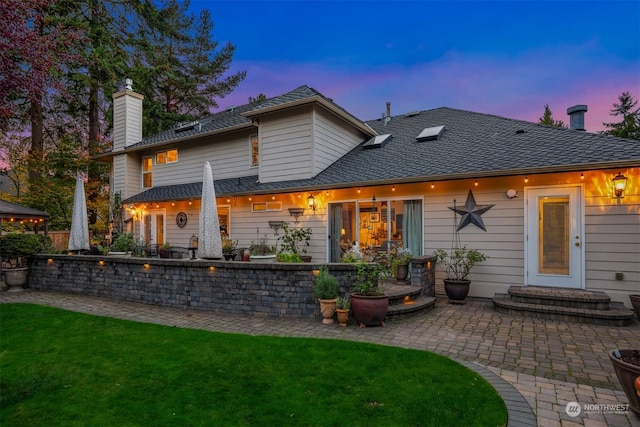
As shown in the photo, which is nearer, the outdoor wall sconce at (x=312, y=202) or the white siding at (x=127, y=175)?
the outdoor wall sconce at (x=312, y=202)

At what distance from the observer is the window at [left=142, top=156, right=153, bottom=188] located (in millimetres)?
14062

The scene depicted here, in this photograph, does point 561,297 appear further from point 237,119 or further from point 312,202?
point 237,119

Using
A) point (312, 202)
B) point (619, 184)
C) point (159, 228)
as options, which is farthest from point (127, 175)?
point (619, 184)

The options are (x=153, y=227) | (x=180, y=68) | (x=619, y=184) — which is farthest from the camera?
(x=180, y=68)

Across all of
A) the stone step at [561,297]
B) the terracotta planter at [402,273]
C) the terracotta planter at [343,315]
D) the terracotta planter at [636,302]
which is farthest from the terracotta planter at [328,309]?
the terracotta planter at [636,302]

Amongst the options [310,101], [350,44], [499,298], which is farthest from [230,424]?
[350,44]

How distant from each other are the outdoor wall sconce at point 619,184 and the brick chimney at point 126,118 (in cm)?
1641

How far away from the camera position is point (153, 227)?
42.2ft

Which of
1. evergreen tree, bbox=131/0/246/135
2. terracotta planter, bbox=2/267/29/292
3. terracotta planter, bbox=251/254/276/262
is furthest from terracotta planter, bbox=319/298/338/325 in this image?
evergreen tree, bbox=131/0/246/135

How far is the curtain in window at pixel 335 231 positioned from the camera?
29.9 ft

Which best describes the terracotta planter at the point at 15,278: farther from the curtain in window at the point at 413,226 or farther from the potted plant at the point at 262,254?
the curtain in window at the point at 413,226

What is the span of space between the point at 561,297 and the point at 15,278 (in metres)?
13.3

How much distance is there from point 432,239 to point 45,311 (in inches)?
340

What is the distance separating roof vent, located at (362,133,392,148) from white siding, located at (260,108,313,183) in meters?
2.59
